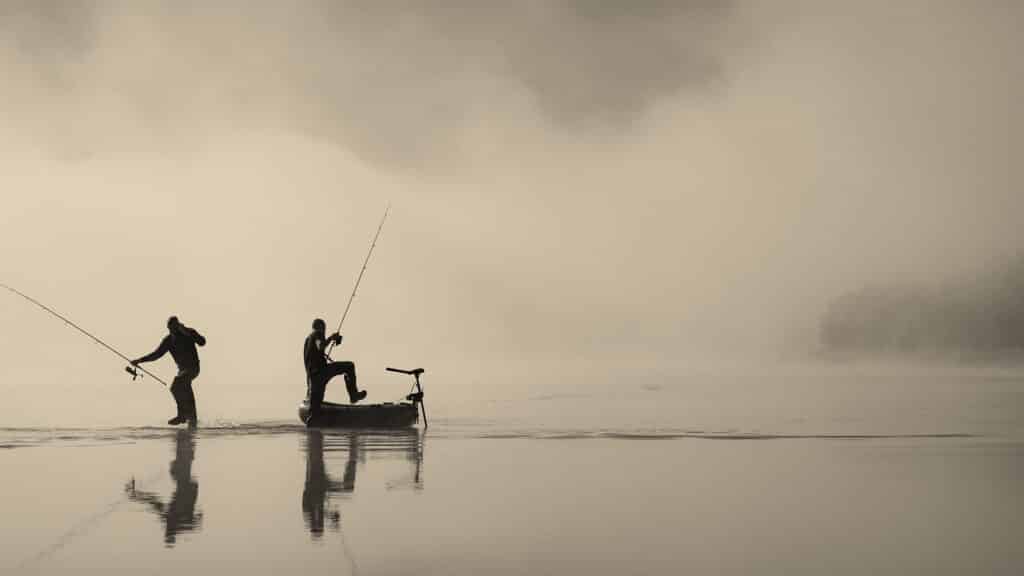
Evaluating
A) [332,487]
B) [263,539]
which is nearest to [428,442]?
[332,487]

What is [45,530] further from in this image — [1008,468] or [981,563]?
[1008,468]

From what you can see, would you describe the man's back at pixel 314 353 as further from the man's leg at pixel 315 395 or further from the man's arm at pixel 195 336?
the man's arm at pixel 195 336

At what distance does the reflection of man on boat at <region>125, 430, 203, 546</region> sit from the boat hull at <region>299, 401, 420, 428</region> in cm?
636

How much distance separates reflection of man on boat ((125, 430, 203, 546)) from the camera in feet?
30.3

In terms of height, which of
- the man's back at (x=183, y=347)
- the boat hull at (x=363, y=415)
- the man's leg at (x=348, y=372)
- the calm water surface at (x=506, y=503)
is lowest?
the calm water surface at (x=506, y=503)

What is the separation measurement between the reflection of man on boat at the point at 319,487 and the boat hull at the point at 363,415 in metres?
3.35

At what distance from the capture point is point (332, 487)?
11844 millimetres

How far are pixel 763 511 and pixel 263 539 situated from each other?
3.90 metres

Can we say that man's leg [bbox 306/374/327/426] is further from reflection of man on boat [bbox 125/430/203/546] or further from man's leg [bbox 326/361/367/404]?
reflection of man on boat [bbox 125/430/203/546]

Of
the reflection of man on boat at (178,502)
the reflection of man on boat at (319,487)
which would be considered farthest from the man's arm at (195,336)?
the reflection of man on boat at (178,502)

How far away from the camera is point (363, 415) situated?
70.1ft

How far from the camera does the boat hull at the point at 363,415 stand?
2122 cm

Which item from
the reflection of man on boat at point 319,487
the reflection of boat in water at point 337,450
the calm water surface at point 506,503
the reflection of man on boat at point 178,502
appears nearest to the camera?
the calm water surface at point 506,503

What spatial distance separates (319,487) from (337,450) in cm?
504
